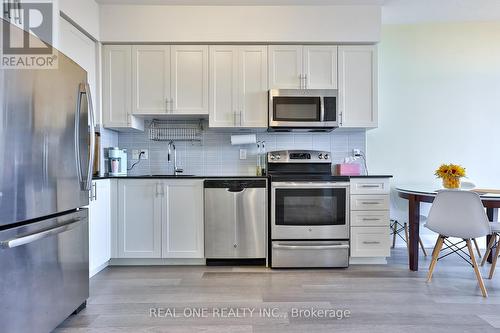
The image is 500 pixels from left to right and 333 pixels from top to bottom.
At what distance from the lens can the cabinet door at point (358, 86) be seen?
3.06m

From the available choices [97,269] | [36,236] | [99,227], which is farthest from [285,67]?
[97,269]

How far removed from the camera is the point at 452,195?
2270 mm

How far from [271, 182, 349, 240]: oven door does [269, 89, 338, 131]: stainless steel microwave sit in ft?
2.03

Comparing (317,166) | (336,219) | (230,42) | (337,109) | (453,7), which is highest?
(453,7)

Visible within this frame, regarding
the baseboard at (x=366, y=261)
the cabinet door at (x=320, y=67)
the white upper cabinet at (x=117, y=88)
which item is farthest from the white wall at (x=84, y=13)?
the baseboard at (x=366, y=261)

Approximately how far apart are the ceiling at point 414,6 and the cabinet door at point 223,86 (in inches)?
19.0

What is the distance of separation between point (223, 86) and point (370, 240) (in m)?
2.11

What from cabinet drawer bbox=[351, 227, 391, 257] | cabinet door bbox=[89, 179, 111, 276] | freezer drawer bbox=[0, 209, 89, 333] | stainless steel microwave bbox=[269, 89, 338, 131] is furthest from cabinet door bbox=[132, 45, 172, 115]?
cabinet drawer bbox=[351, 227, 391, 257]

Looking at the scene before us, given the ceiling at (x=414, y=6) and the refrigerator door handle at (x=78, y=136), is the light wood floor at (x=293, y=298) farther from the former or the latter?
the ceiling at (x=414, y=6)

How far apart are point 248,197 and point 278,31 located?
1692 mm

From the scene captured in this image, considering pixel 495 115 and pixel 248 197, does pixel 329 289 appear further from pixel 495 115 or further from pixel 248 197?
pixel 495 115

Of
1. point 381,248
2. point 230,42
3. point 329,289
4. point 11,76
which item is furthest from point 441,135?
point 11,76

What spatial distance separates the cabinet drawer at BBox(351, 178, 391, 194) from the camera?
287 cm

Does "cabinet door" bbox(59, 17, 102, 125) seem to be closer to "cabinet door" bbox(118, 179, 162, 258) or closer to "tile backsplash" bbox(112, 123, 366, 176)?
"tile backsplash" bbox(112, 123, 366, 176)
